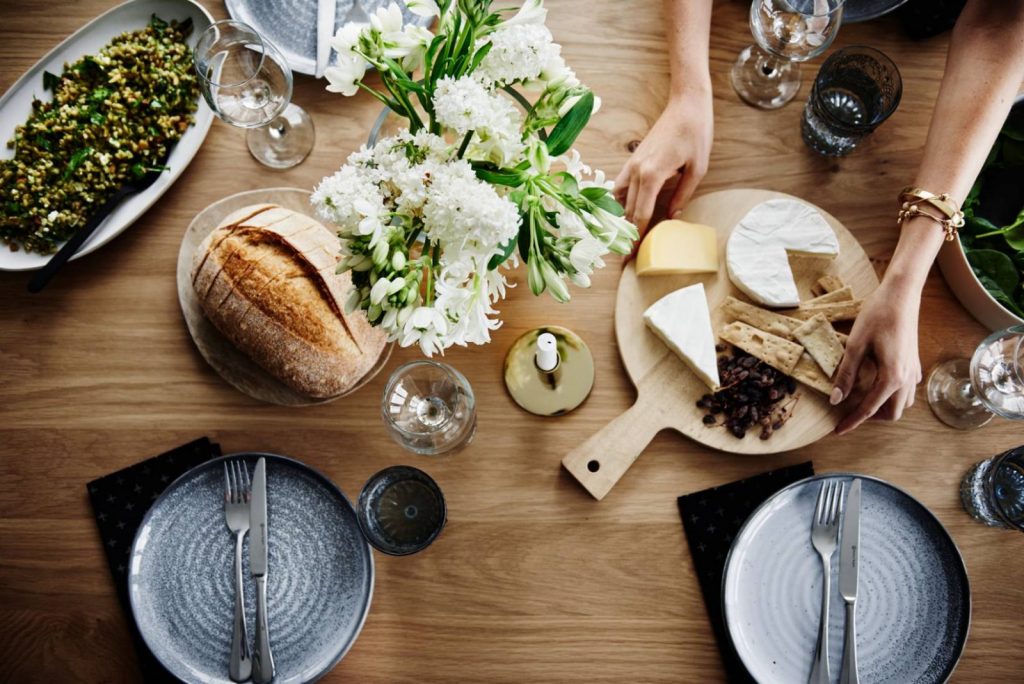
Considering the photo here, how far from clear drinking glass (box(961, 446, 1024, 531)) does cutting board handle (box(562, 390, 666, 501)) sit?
22.0 inches

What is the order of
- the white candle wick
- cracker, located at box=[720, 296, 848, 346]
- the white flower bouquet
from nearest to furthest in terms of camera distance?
the white flower bouquet, the white candle wick, cracker, located at box=[720, 296, 848, 346]

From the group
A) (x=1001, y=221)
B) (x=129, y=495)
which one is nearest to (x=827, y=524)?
(x=1001, y=221)

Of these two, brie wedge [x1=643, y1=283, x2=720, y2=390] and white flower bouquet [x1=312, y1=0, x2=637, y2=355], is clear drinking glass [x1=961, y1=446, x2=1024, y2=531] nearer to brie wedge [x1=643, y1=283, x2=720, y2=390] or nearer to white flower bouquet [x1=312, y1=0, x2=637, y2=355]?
brie wedge [x1=643, y1=283, x2=720, y2=390]

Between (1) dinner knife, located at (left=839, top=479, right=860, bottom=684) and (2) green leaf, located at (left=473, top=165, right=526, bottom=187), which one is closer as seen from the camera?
(2) green leaf, located at (left=473, top=165, right=526, bottom=187)

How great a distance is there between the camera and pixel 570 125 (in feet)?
2.59

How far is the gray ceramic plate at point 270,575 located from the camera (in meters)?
1.16

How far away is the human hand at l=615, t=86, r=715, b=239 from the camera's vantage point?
121 centimetres

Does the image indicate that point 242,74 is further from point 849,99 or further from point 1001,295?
point 1001,295

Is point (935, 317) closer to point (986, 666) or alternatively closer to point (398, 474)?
point (986, 666)

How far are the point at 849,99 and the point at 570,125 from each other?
0.79 metres

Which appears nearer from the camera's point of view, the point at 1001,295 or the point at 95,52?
the point at 1001,295

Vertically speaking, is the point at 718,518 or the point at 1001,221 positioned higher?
the point at 1001,221

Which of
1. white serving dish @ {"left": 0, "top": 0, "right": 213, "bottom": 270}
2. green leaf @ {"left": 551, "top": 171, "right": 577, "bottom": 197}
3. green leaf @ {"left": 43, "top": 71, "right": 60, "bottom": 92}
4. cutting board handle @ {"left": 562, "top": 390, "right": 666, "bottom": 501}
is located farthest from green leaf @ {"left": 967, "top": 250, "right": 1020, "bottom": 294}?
green leaf @ {"left": 43, "top": 71, "right": 60, "bottom": 92}

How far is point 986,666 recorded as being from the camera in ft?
3.89
